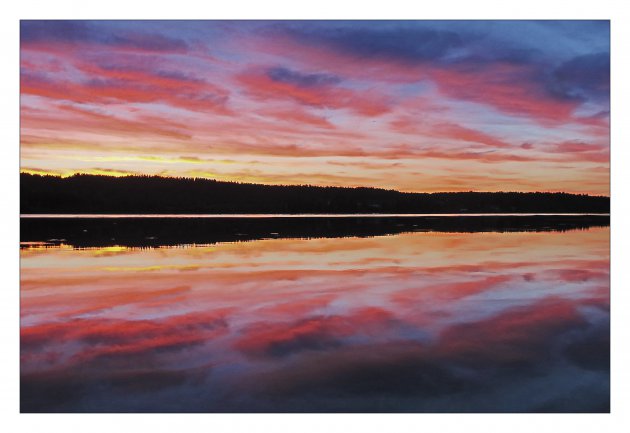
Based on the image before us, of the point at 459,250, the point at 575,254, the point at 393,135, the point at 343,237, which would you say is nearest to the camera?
the point at 393,135

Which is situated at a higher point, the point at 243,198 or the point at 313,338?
the point at 243,198

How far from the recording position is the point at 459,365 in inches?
217

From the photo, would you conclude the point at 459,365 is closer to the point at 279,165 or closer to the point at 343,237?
the point at 279,165

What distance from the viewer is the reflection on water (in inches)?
200

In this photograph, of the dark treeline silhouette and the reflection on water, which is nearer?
the reflection on water

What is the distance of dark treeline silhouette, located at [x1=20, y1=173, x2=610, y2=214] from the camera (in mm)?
8148

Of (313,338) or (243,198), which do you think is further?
(243,198)

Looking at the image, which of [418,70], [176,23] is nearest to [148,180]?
[176,23]

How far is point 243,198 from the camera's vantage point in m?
12.2

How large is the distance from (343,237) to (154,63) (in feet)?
26.2

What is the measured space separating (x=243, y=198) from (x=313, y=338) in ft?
21.4

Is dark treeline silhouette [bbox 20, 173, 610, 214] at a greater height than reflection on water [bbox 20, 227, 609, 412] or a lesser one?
greater

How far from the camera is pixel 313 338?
5.95 meters

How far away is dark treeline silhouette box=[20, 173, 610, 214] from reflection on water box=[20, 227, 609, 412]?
106cm
